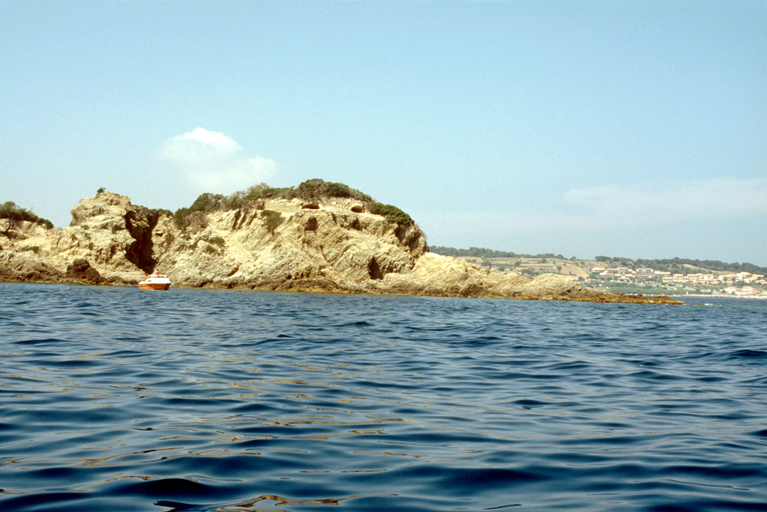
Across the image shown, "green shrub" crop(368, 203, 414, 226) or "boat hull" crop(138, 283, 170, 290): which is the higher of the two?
"green shrub" crop(368, 203, 414, 226)

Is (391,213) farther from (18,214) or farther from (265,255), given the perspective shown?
(18,214)

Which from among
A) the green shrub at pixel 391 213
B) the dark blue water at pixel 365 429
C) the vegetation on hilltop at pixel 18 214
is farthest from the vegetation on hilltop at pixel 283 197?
the dark blue water at pixel 365 429

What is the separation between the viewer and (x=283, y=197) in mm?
61594

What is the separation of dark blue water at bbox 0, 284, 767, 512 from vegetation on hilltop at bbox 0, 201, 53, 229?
57355mm

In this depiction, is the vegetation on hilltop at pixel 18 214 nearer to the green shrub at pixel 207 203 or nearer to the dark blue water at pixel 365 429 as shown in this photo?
the green shrub at pixel 207 203

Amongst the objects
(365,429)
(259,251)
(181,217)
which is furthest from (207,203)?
(365,429)

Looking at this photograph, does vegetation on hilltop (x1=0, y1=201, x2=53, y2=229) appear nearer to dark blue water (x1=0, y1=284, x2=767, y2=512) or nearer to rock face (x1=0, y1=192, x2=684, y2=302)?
rock face (x1=0, y1=192, x2=684, y2=302)

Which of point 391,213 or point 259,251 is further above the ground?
point 391,213

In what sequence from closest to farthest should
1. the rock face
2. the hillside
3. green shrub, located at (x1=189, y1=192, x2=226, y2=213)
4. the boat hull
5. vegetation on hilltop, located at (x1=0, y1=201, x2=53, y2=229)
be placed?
the boat hull
the rock face
the hillside
vegetation on hilltop, located at (x1=0, y1=201, x2=53, y2=229)
green shrub, located at (x1=189, y1=192, x2=226, y2=213)

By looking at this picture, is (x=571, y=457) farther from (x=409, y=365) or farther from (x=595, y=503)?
(x=409, y=365)

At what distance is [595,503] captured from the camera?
3.48 meters

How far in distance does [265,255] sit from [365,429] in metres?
49.6

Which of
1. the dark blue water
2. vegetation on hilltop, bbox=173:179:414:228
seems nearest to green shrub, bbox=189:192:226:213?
vegetation on hilltop, bbox=173:179:414:228

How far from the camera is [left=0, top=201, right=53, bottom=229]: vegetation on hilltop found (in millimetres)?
58344
